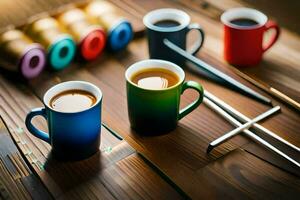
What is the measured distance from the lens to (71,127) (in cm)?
70

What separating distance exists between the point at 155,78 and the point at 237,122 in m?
0.16

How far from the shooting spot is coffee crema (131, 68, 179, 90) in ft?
2.52

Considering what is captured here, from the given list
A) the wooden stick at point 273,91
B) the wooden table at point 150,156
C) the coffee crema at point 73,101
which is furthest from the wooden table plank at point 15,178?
the wooden stick at point 273,91

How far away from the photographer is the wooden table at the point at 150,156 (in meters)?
0.69

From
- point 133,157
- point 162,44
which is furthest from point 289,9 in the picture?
point 133,157

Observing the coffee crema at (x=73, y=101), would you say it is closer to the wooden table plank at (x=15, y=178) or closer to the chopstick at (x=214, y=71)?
the wooden table plank at (x=15, y=178)

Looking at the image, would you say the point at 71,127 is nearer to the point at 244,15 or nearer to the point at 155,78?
the point at 155,78

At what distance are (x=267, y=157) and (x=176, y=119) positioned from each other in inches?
6.1

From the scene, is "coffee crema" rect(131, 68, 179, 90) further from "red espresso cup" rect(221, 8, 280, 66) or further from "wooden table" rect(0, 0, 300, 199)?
"red espresso cup" rect(221, 8, 280, 66)

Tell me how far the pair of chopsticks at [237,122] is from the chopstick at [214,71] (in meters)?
0.04

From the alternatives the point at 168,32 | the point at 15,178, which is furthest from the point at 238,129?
the point at 15,178

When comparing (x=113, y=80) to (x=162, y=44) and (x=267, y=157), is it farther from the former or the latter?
(x=267, y=157)

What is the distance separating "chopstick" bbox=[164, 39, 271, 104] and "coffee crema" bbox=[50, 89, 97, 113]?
0.23 metres

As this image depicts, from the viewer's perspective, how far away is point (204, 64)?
909 mm
